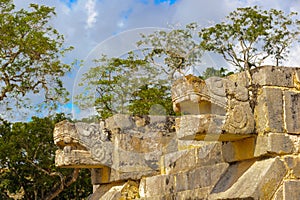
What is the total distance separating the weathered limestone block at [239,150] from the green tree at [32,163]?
1514 cm

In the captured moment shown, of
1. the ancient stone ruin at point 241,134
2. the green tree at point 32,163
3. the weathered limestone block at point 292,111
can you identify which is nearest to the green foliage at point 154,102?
the ancient stone ruin at point 241,134

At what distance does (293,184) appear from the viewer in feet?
16.1

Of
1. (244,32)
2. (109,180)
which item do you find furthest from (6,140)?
(109,180)

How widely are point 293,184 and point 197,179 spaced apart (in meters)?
1.25

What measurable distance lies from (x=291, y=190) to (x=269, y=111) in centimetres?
71

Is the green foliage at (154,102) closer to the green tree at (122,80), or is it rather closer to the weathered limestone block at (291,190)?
the green tree at (122,80)

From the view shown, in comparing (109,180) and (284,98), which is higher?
(284,98)

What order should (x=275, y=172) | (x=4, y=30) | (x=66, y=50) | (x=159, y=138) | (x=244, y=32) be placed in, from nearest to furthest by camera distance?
1. (x=275, y=172)
2. (x=159, y=138)
3. (x=4, y=30)
4. (x=66, y=50)
5. (x=244, y=32)

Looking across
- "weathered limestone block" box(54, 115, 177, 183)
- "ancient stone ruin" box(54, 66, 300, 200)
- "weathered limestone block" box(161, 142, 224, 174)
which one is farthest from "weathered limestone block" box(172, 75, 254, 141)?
"weathered limestone block" box(54, 115, 177, 183)

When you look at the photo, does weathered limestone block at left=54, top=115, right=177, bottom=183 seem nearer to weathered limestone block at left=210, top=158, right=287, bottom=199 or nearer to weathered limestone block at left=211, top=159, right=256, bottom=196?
weathered limestone block at left=211, top=159, right=256, bottom=196

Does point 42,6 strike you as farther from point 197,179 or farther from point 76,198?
point 197,179

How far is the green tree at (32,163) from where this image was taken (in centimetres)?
2023

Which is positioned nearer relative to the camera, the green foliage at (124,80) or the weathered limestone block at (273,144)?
the weathered limestone block at (273,144)

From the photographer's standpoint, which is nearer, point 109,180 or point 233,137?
point 233,137
